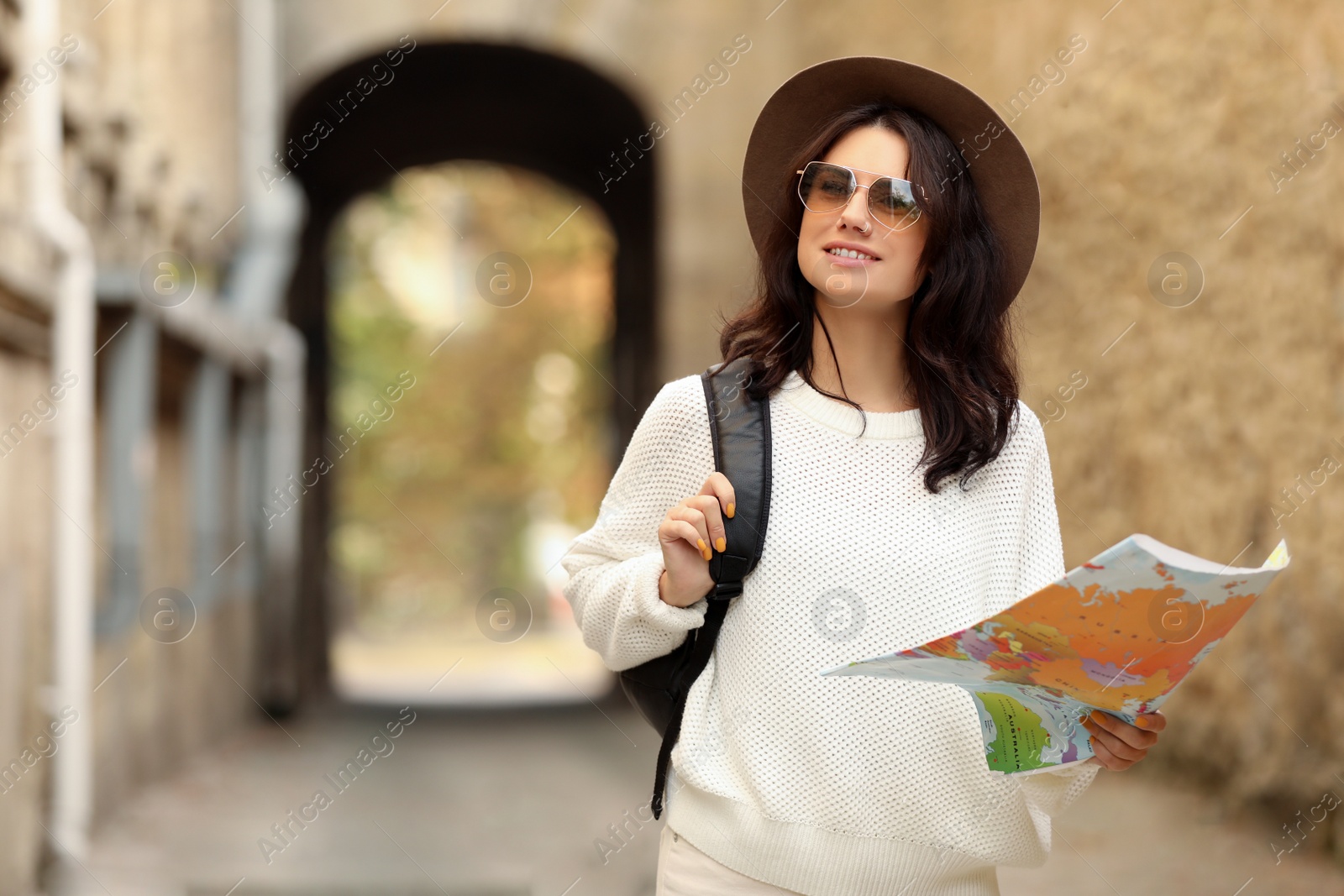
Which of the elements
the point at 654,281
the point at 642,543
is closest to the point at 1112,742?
the point at 642,543

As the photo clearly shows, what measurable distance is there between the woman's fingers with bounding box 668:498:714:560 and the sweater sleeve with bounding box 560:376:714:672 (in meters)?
0.11

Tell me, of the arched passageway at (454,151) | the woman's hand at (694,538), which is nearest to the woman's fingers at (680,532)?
the woman's hand at (694,538)

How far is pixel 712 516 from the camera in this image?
1.81 m

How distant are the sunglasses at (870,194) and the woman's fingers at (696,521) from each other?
0.47m

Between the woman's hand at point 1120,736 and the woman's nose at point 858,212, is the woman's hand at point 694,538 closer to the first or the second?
the woman's nose at point 858,212

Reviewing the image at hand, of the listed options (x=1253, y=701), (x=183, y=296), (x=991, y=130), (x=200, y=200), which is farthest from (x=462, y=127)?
(x=991, y=130)

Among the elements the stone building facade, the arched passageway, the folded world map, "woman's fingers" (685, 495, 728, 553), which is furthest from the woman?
the arched passageway

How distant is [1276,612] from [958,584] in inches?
159

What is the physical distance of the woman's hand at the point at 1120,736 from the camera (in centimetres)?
177

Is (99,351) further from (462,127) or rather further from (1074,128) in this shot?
(462,127)

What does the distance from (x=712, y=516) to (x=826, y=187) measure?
1.66ft

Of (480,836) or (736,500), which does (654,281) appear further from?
(736,500)

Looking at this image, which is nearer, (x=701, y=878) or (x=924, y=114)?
(x=701, y=878)

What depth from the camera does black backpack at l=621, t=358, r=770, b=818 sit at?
1870 millimetres
